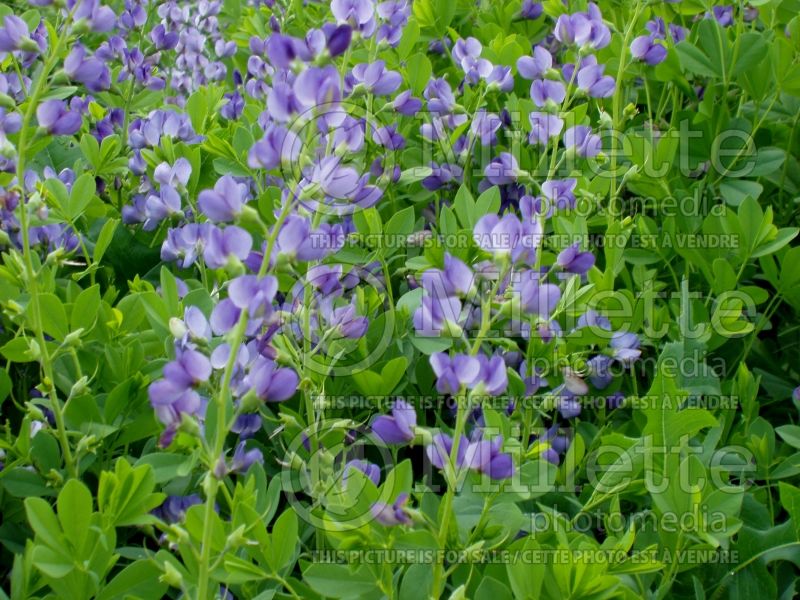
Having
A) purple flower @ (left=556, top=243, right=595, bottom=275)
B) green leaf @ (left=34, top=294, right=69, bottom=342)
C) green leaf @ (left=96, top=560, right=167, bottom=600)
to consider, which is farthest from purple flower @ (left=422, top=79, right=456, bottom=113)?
green leaf @ (left=96, top=560, right=167, bottom=600)

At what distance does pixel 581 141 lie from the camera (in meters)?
1.73

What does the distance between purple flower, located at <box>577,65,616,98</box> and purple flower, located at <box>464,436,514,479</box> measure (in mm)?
944

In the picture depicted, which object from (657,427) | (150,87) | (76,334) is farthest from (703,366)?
(150,87)

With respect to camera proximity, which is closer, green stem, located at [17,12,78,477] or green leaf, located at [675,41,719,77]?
green stem, located at [17,12,78,477]

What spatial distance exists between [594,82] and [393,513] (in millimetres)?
1050

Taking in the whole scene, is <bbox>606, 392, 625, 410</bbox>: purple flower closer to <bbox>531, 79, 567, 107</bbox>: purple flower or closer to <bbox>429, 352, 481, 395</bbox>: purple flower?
<bbox>531, 79, 567, 107</bbox>: purple flower

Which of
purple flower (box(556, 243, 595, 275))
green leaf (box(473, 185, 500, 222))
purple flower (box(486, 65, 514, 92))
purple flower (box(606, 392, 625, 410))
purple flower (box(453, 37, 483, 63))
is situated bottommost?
purple flower (box(606, 392, 625, 410))

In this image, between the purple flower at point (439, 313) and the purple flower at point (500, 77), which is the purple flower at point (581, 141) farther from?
the purple flower at point (439, 313)

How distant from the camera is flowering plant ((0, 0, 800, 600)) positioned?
115cm

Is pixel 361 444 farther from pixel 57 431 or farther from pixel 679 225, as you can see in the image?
pixel 679 225

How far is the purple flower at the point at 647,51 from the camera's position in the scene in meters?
1.93

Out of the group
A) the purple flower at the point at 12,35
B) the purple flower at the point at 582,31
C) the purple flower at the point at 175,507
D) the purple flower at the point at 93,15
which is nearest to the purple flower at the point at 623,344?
Answer: the purple flower at the point at 582,31

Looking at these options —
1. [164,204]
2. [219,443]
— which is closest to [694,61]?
[164,204]

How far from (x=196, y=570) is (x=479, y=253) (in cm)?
76
